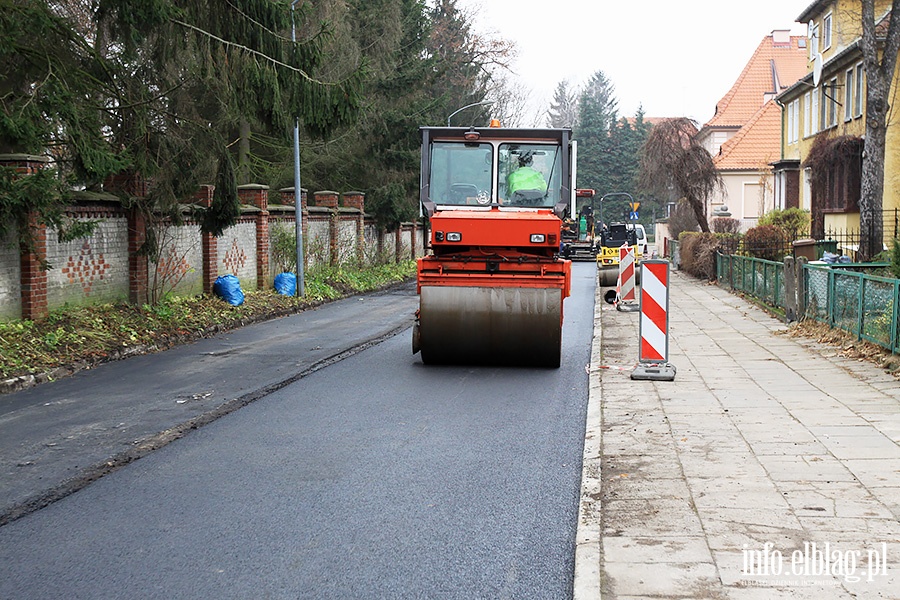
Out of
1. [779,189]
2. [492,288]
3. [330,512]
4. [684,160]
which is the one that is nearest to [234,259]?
[492,288]

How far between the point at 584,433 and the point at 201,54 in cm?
871

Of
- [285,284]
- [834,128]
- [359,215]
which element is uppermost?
[834,128]

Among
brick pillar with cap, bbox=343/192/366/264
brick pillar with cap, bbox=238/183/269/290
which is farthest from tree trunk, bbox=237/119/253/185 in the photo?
brick pillar with cap, bbox=343/192/366/264

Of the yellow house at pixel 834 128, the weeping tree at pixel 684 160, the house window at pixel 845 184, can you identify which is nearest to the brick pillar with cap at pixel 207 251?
the yellow house at pixel 834 128

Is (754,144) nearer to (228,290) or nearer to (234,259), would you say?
(234,259)

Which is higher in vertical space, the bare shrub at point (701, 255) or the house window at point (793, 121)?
the house window at point (793, 121)

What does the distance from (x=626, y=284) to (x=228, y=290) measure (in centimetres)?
850

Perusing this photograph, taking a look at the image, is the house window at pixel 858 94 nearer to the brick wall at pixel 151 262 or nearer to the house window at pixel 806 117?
the house window at pixel 806 117

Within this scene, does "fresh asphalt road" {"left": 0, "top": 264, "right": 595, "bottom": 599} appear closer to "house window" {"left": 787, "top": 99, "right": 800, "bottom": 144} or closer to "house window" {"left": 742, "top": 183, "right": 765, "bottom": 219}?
"house window" {"left": 787, "top": 99, "right": 800, "bottom": 144}

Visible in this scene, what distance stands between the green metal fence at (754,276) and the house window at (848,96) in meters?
7.27

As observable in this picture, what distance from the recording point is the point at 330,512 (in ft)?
20.9

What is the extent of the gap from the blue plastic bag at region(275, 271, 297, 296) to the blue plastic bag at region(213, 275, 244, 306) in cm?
312

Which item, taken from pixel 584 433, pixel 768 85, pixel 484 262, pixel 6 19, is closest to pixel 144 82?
pixel 6 19

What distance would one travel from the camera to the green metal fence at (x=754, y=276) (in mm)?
19219
